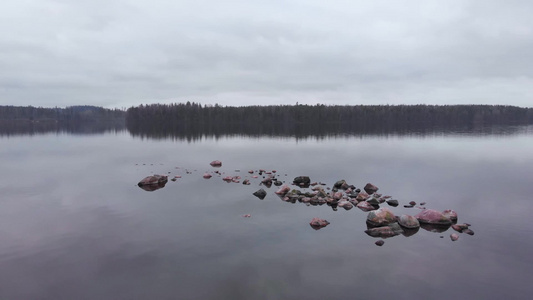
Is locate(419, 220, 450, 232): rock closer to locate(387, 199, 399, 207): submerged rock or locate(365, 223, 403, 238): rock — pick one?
locate(365, 223, 403, 238): rock

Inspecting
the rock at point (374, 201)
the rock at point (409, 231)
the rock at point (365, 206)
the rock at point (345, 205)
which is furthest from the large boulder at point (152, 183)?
the rock at point (409, 231)

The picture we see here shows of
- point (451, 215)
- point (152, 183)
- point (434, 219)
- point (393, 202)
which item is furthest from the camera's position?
point (152, 183)

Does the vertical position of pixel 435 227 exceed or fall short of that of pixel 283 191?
it falls short

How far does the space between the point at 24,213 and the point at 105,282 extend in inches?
645

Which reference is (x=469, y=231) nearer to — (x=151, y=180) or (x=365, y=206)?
(x=365, y=206)

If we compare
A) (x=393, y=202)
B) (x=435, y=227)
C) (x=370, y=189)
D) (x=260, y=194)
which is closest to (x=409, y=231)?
(x=435, y=227)

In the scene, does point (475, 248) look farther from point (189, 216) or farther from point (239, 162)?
point (239, 162)

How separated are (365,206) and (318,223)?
6702 mm

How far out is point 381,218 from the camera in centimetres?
2358

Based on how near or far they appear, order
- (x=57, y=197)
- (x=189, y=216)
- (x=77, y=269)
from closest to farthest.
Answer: (x=77, y=269), (x=189, y=216), (x=57, y=197)

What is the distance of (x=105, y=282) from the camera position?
15891 mm

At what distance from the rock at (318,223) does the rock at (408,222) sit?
554 centimetres

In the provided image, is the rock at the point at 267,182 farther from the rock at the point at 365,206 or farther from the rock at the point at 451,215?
the rock at the point at 451,215

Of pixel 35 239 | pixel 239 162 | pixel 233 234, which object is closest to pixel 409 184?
pixel 233 234
